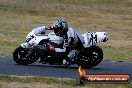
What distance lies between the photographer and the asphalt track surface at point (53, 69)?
14.5m

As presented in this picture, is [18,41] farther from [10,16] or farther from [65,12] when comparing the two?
[65,12]

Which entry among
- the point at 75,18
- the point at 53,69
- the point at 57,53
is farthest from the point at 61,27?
the point at 75,18

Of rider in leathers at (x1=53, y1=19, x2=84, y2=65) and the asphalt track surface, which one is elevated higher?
rider in leathers at (x1=53, y1=19, x2=84, y2=65)

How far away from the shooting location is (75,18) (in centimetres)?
4234

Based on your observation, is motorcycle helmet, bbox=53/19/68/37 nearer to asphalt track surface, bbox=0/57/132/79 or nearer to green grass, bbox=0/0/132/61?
asphalt track surface, bbox=0/57/132/79

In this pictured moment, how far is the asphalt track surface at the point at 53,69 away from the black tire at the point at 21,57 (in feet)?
0.52

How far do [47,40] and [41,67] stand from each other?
1.05m

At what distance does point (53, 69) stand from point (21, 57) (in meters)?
1.34

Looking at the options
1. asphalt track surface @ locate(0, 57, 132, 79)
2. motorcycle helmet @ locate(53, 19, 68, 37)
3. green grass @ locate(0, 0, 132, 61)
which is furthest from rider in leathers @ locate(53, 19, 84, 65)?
green grass @ locate(0, 0, 132, 61)

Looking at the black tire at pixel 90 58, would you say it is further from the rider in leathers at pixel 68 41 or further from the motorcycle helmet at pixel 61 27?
the motorcycle helmet at pixel 61 27

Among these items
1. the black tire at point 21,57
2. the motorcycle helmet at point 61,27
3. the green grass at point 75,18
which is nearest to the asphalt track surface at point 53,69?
the black tire at point 21,57

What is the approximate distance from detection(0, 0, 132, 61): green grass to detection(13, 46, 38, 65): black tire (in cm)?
400

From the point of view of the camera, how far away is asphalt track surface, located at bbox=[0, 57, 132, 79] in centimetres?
1448

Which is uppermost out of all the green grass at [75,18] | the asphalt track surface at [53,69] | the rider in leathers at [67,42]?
the rider in leathers at [67,42]
